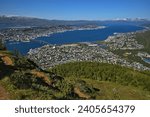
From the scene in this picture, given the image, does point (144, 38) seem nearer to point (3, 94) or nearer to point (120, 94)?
point (120, 94)

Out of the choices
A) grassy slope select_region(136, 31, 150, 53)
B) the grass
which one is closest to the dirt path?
the grass

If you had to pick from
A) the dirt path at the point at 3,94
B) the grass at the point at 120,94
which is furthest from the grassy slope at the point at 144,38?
the dirt path at the point at 3,94

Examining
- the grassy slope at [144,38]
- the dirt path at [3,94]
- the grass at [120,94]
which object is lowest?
the grassy slope at [144,38]

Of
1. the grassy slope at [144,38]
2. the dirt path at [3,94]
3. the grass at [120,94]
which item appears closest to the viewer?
the dirt path at [3,94]

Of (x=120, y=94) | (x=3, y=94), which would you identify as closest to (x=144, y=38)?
(x=120, y=94)

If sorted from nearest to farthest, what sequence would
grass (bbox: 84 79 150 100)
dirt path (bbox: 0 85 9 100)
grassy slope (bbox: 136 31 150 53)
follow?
dirt path (bbox: 0 85 9 100) → grass (bbox: 84 79 150 100) → grassy slope (bbox: 136 31 150 53)

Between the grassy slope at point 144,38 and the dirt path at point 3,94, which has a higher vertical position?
the dirt path at point 3,94

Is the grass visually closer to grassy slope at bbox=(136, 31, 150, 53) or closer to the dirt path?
the dirt path

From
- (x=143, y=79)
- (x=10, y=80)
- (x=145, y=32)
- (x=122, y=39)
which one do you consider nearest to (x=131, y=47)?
Answer: (x=122, y=39)

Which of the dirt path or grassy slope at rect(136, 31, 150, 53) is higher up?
the dirt path

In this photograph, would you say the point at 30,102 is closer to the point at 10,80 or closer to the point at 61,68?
the point at 10,80

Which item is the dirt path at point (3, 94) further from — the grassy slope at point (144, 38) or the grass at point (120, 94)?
the grassy slope at point (144, 38)
